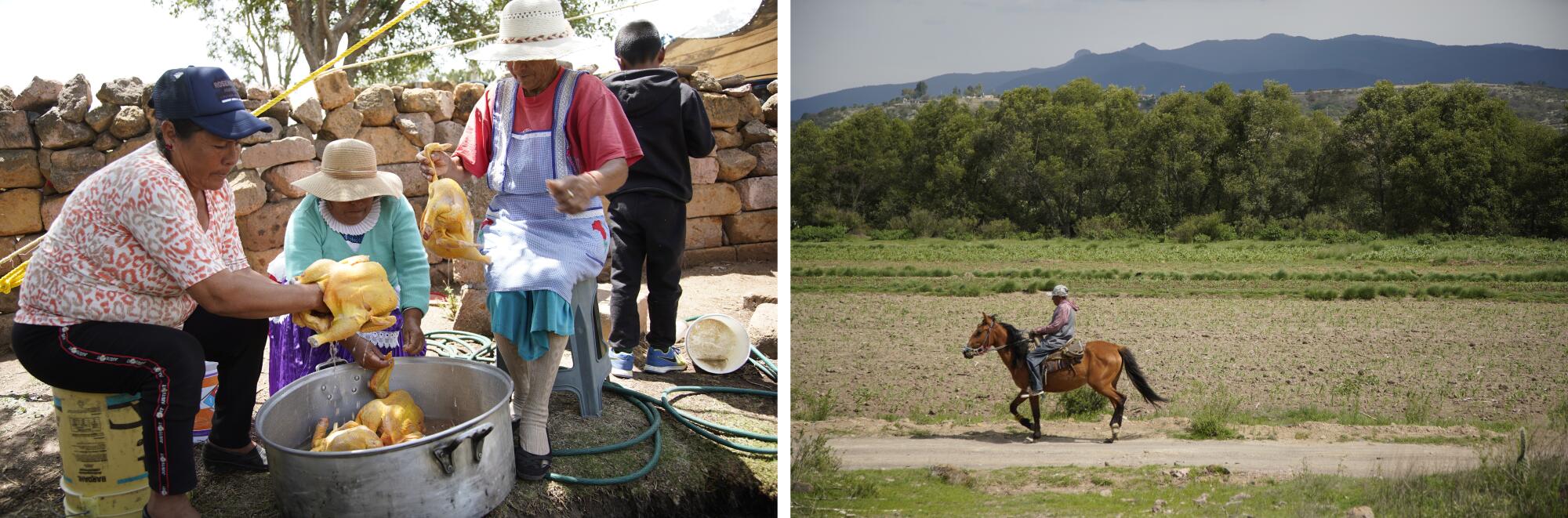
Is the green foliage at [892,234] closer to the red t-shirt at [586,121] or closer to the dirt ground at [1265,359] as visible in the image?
the dirt ground at [1265,359]

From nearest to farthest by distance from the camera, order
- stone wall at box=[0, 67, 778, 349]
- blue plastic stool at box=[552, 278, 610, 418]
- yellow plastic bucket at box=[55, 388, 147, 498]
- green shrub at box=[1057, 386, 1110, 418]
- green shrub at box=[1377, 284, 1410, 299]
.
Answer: yellow plastic bucket at box=[55, 388, 147, 498], blue plastic stool at box=[552, 278, 610, 418], green shrub at box=[1057, 386, 1110, 418], green shrub at box=[1377, 284, 1410, 299], stone wall at box=[0, 67, 778, 349]

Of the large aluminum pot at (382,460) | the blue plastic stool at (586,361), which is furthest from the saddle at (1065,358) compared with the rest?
the large aluminum pot at (382,460)

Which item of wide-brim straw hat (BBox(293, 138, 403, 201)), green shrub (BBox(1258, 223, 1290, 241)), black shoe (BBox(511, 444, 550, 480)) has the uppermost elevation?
wide-brim straw hat (BBox(293, 138, 403, 201))

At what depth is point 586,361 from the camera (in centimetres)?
323

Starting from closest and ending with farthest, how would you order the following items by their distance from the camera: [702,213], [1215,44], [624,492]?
[624,492] → [1215,44] → [702,213]

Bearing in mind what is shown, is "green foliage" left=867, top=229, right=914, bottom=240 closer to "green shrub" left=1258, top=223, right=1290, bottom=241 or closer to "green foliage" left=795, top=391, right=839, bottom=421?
"green foliage" left=795, top=391, right=839, bottom=421

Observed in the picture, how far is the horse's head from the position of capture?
4.28 metres

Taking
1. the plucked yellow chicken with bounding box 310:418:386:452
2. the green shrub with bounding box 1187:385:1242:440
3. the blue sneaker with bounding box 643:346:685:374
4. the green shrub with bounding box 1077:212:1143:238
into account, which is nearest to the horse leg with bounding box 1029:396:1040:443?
the green shrub with bounding box 1187:385:1242:440

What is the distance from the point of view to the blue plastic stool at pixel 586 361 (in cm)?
319

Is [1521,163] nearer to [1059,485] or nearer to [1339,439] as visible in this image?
[1339,439]

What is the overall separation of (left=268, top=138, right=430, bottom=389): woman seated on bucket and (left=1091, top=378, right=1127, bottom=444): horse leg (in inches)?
109

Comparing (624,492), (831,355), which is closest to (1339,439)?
(831,355)

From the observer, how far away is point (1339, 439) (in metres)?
4.09

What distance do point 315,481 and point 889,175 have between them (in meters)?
3.44
